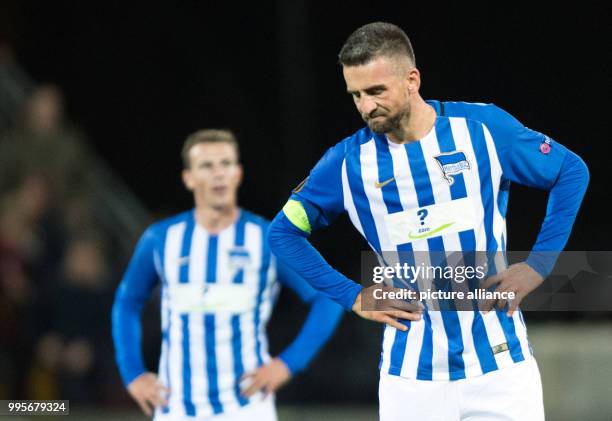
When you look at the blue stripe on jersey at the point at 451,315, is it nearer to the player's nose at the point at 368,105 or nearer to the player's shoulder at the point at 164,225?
the player's nose at the point at 368,105

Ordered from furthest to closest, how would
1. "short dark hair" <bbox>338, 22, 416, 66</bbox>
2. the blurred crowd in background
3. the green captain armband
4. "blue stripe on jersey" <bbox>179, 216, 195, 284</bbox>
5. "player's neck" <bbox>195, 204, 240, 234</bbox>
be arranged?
1. the blurred crowd in background
2. "player's neck" <bbox>195, 204, 240, 234</bbox>
3. "blue stripe on jersey" <bbox>179, 216, 195, 284</bbox>
4. the green captain armband
5. "short dark hair" <bbox>338, 22, 416, 66</bbox>

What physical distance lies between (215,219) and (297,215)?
1.09 meters

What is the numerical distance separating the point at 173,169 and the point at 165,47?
1.12 meters

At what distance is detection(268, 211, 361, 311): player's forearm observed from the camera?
9.68 ft

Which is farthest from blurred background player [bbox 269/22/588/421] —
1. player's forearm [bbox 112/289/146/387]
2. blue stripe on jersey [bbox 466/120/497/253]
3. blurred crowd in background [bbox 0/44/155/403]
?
blurred crowd in background [bbox 0/44/155/403]

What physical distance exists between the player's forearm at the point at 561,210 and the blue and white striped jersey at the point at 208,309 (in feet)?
4.12

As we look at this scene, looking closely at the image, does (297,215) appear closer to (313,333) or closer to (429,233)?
(429,233)

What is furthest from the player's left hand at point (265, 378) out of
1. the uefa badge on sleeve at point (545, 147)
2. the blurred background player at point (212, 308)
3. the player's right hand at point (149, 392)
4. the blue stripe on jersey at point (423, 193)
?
the uefa badge on sleeve at point (545, 147)

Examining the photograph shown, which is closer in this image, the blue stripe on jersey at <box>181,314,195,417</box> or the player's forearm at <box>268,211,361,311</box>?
the player's forearm at <box>268,211,361,311</box>

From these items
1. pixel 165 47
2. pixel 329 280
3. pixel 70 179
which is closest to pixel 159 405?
pixel 329 280

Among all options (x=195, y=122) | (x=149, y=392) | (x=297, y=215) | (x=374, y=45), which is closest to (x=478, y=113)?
(x=374, y=45)

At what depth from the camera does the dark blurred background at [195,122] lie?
18.6ft

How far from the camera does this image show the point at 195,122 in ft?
24.6

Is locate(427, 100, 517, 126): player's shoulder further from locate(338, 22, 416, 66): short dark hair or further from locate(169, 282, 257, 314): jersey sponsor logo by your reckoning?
locate(169, 282, 257, 314): jersey sponsor logo
